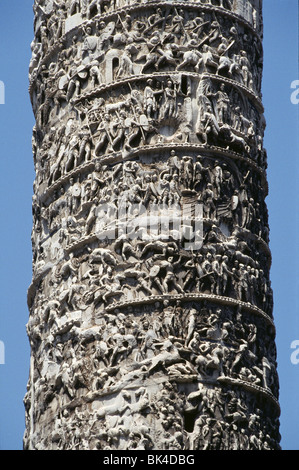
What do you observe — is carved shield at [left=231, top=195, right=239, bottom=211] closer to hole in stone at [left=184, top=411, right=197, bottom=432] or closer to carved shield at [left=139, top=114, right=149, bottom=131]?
carved shield at [left=139, top=114, right=149, bottom=131]

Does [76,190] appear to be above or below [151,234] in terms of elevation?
above

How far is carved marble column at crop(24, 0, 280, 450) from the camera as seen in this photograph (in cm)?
1511

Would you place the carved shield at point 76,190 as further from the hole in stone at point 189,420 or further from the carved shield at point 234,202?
the hole in stone at point 189,420

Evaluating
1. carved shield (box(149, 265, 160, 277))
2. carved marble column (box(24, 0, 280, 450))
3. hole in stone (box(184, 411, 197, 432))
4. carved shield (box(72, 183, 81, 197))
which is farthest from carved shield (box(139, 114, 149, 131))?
hole in stone (box(184, 411, 197, 432))

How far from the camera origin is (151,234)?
15.6 metres

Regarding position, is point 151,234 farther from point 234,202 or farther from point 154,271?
point 234,202

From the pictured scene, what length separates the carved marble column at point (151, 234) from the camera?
15109 mm

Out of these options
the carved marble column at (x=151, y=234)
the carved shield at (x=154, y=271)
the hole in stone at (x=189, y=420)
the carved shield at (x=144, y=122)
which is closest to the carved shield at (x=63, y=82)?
the carved marble column at (x=151, y=234)

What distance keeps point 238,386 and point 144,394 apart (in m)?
0.84

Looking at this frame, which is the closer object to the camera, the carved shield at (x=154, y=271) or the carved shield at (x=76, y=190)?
the carved shield at (x=154, y=271)

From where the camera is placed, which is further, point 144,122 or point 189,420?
point 144,122

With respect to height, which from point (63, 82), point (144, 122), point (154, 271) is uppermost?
point (63, 82)

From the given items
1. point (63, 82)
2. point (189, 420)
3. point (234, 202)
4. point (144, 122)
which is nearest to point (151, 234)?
point (234, 202)

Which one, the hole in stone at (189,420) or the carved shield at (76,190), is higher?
the carved shield at (76,190)
